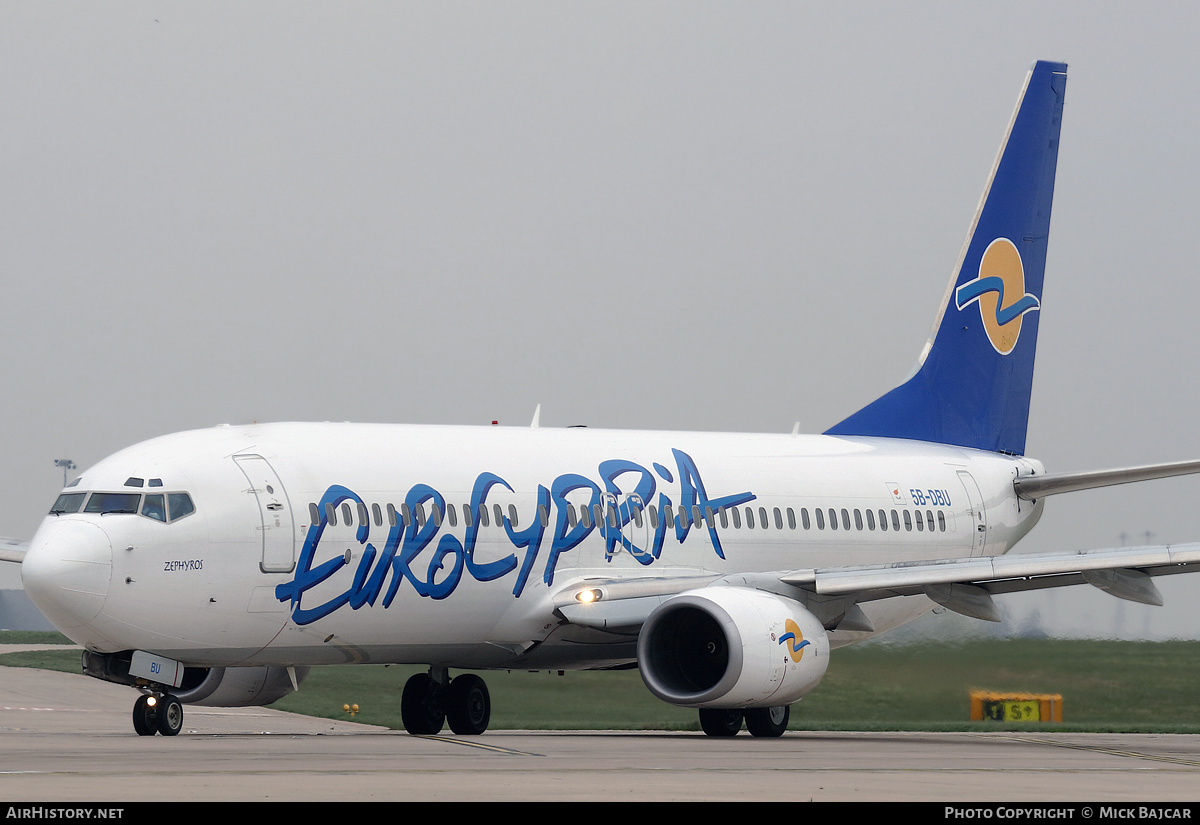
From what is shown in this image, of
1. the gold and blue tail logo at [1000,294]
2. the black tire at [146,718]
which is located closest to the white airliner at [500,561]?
the black tire at [146,718]

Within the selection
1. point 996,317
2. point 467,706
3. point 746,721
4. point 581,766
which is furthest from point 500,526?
point 996,317

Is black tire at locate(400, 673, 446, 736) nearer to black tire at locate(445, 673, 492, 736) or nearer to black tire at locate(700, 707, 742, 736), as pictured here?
black tire at locate(445, 673, 492, 736)

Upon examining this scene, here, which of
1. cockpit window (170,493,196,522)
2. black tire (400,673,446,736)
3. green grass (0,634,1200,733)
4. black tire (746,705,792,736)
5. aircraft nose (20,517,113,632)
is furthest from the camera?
green grass (0,634,1200,733)

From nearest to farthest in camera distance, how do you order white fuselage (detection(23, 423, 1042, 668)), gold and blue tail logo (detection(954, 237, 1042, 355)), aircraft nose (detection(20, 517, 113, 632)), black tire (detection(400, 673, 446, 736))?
aircraft nose (detection(20, 517, 113, 632)) → white fuselage (detection(23, 423, 1042, 668)) → black tire (detection(400, 673, 446, 736)) → gold and blue tail logo (detection(954, 237, 1042, 355))

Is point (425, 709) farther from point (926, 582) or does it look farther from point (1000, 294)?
point (1000, 294)

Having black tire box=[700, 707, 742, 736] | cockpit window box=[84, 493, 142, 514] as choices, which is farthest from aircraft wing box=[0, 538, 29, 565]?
black tire box=[700, 707, 742, 736]

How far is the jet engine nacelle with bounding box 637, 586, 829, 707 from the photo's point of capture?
21.7 meters

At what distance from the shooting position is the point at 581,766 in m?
16.4

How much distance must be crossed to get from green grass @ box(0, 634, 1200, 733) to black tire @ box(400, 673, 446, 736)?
1942 mm

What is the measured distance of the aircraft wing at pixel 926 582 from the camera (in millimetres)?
21281

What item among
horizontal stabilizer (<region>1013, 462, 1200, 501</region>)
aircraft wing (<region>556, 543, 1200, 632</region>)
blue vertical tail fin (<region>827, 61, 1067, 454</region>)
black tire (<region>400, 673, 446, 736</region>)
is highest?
blue vertical tail fin (<region>827, 61, 1067, 454</region>)

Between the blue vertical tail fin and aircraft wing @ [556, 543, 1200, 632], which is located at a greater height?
the blue vertical tail fin

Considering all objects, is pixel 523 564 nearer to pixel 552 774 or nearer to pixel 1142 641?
pixel 552 774

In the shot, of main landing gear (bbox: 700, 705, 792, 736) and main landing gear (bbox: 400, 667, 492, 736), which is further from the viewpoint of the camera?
main landing gear (bbox: 700, 705, 792, 736)
